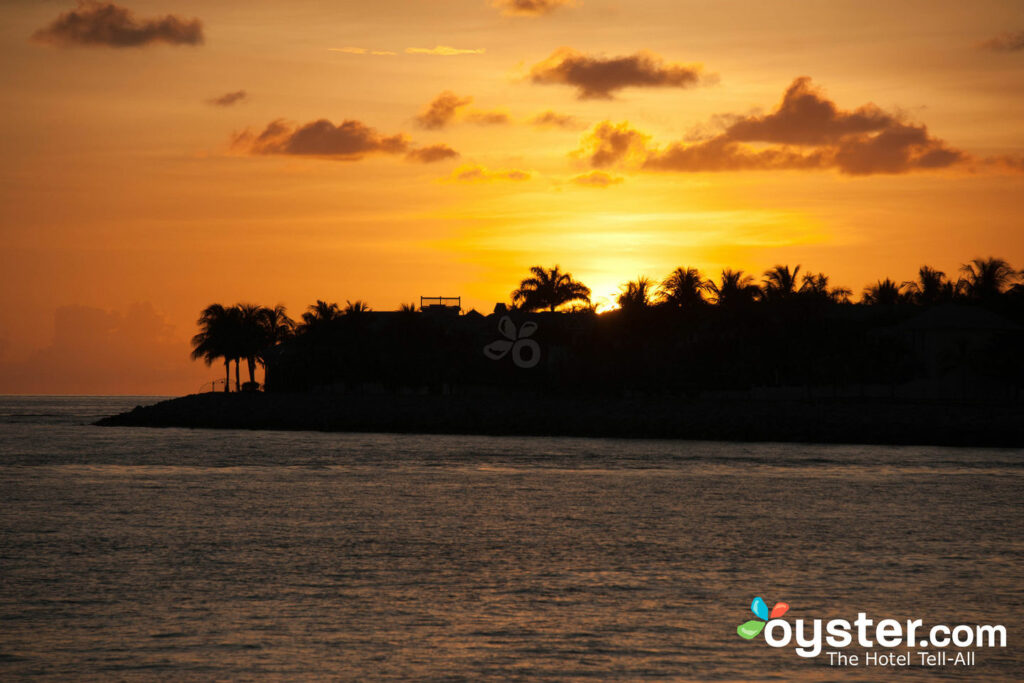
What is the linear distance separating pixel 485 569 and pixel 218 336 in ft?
322

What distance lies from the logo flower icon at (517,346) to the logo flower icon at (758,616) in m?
78.8

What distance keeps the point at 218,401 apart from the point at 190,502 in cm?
7432

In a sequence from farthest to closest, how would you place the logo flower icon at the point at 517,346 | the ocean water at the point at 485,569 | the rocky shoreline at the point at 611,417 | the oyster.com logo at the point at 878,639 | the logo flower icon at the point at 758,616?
the logo flower icon at the point at 517,346 < the rocky shoreline at the point at 611,417 < the logo flower icon at the point at 758,616 < the oyster.com logo at the point at 878,639 < the ocean water at the point at 485,569

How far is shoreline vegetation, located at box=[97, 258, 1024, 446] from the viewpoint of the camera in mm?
81562

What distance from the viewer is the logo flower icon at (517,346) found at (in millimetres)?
100688

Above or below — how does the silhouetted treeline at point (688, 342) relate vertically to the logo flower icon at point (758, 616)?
above

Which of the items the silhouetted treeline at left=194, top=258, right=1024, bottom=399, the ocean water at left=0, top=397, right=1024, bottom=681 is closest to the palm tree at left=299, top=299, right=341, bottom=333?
the silhouetted treeline at left=194, top=258, right=1024, bottom=399

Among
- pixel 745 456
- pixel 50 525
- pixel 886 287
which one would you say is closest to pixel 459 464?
pixel 745 456

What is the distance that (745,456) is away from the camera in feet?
215

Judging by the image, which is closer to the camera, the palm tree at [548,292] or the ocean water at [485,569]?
the ocean water at [485,569]

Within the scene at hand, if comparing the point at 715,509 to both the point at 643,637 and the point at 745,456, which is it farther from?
the point at 745,456

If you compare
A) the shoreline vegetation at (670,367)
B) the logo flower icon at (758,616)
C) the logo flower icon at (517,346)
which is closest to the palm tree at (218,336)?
the shoreline vegetation at (670,367)

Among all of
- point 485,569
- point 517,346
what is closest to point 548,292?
point 517,346

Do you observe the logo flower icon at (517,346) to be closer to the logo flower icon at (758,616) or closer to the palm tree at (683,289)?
the palm tree at (683,289)
